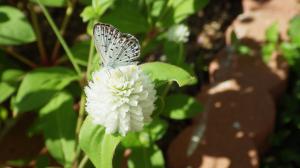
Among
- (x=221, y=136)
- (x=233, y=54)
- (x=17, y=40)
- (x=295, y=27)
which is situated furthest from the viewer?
(x=233, y=54)

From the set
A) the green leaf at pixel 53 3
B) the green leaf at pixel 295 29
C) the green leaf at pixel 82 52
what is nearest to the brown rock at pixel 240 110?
the green leaf at pixel 295 29

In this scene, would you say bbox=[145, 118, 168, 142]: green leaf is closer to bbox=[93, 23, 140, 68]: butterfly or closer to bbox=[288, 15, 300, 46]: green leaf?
bbox=[93, 23, 140, 68]: butterfly

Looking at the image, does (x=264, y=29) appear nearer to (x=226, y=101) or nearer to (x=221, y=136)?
(x=226, y=101)

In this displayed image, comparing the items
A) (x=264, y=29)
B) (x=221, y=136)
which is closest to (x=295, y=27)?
(x=264, y=29)

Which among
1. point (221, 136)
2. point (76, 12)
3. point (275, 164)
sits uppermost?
point (76, 12)

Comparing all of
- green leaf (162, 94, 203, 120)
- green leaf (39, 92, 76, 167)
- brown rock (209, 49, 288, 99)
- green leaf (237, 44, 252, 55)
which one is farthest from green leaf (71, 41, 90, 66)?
green leaf (237, 44, 252, 55)

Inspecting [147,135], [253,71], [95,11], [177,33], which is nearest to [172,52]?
[177,33]
